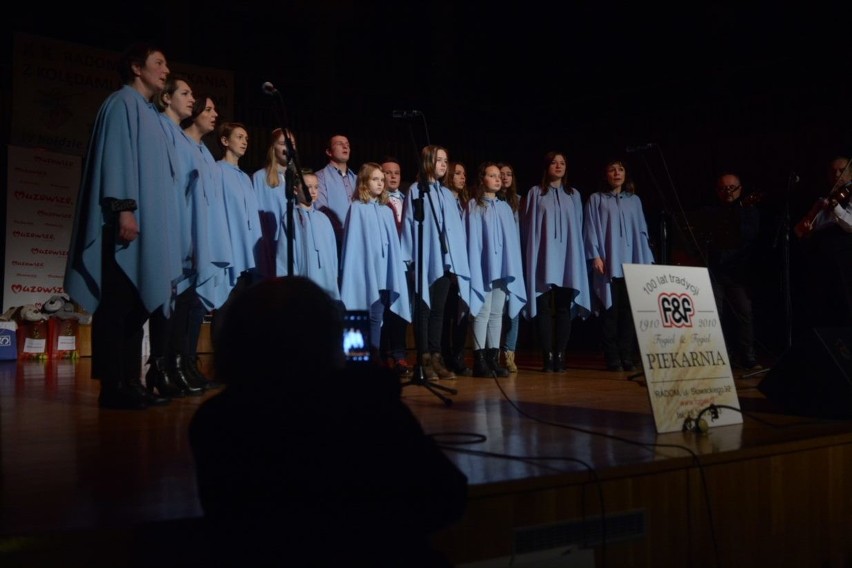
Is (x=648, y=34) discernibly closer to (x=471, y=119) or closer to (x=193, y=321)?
(x=471, y=119)

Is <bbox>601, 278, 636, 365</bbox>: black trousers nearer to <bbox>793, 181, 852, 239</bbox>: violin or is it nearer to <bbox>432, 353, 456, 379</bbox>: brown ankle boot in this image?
<bbox>432, 353, 456, 379</bbox>: brown ankle boot

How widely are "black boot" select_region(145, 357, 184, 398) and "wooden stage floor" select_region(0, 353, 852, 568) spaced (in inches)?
17.5

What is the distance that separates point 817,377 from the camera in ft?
11.6

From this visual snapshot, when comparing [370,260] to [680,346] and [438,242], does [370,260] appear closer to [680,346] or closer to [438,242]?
[438,242]

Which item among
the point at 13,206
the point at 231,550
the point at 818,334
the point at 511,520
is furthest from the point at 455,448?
the point at 13,206

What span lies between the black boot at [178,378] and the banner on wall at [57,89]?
4.56 meters

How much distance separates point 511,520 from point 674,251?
639 centimetres

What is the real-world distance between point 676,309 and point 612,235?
3156 millimetres

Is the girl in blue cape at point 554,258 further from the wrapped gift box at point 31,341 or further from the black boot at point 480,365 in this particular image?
the wrapped gift box at point 31,341

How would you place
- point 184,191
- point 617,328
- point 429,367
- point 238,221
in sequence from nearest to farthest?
1. point 184,191
2. point 238,221
3. point 429,367
4. point 617,328

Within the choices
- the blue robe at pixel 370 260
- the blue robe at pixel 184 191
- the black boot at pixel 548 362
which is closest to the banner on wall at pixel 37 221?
the blue robe at pixel 370 260

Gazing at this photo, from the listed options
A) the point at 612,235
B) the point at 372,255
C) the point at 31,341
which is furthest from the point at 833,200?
the point at 31,341

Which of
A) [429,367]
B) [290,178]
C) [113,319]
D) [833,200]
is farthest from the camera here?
[833,200]

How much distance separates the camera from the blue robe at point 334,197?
6125mm
